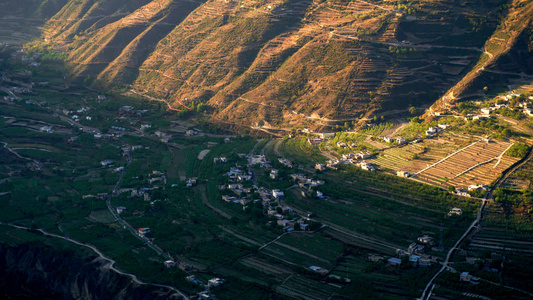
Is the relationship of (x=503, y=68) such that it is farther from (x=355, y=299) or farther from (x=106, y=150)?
(x=106, y=150)

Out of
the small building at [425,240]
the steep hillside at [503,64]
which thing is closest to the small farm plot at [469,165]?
the small building at [425,240]

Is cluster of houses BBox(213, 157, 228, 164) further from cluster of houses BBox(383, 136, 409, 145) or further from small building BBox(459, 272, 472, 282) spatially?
small building BBox(459, 272, 472, 282)

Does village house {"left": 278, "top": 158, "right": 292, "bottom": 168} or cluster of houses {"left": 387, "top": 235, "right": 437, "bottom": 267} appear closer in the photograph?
cluster of houses {"left": 387, "top": 235, "right": 437, "bottom": 267}

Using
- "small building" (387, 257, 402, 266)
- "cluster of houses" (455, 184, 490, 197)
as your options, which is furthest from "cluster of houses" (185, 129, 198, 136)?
"small building" (387, 257, 402, 266)

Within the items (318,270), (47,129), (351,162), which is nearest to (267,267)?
(318,270)

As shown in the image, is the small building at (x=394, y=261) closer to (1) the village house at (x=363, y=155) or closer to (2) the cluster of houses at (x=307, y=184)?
(2) the cluster of houses at (x=307, y=184)

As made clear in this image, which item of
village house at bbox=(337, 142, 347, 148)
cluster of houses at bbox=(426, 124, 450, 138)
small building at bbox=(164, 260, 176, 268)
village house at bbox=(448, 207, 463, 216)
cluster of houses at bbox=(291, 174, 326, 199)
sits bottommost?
small building at bbox=(164, 260, 176, 268)

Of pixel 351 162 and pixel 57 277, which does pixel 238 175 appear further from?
pixel 57 277
